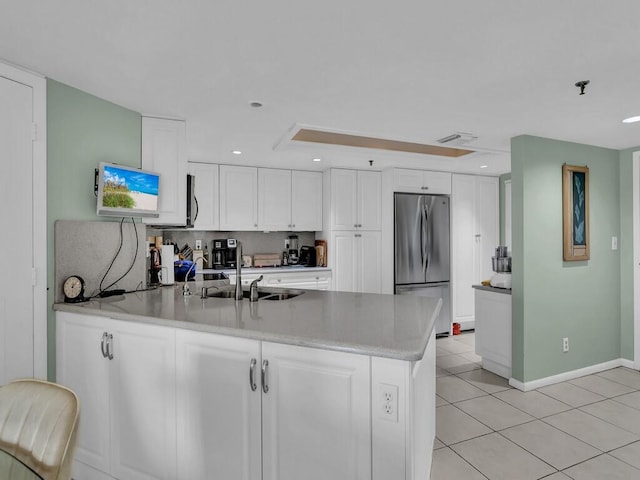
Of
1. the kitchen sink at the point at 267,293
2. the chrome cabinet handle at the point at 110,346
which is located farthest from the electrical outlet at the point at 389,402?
the chrome cabinet handle at the point at 110,346

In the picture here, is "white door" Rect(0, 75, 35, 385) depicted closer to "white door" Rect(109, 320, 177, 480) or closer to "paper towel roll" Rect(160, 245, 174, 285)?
"white door" Rect(109, 320, 177, 480)

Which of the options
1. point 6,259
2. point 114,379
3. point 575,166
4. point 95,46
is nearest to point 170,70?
point 95,46

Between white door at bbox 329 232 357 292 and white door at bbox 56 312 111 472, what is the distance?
3.15m

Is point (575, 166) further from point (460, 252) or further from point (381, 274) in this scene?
point (381, 274)

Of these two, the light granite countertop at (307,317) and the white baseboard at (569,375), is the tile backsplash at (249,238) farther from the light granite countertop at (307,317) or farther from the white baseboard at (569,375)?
the white baseboard at (569,375)

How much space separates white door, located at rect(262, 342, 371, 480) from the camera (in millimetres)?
1418

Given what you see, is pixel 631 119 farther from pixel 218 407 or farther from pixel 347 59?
pixel 218 407

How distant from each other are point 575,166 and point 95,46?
397 centimetres

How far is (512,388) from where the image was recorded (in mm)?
3348

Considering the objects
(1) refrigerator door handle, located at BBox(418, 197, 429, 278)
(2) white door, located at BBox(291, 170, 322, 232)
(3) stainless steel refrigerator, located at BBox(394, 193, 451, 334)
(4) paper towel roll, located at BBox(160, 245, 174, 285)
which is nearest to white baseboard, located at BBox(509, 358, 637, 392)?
(3) stainless steel refrigerator, located at BBox(394, 193, 451, 334)

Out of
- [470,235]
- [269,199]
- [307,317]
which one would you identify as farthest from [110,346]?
[470,235]

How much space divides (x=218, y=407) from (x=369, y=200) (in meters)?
3.76

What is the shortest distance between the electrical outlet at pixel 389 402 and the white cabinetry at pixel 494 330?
2618 millimetres

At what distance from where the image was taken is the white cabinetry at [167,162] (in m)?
2.78
